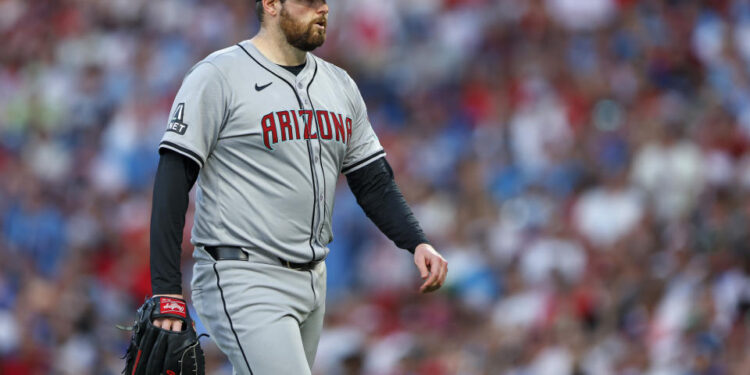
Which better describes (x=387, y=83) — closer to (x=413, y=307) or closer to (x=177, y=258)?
(x=413, y=307)

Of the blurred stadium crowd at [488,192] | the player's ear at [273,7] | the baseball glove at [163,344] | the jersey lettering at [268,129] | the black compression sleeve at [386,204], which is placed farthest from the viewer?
the blurred stadium crowd at [488,192]

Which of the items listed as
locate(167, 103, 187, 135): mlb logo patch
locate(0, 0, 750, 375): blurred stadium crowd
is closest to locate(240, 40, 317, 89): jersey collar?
locate(167, 103, 187, 135): mlb logo patch

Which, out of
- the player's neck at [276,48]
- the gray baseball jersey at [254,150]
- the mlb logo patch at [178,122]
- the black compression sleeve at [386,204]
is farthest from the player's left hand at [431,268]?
the mlb logo patch at [178,122]

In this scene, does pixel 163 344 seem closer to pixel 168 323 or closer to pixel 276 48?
pixel 168 323

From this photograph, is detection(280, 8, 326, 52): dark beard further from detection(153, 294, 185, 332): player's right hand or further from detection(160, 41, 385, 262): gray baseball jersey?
detection(153, 294, 185, 332): player's right hand

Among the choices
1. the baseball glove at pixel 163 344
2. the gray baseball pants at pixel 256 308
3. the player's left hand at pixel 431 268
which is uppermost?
the player's left hand at pixel 431 268

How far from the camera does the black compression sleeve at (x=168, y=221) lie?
3.83 m

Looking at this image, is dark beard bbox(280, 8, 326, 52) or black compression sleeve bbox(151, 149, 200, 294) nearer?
black compression sleeve bbox(151, 149, 200, 294)

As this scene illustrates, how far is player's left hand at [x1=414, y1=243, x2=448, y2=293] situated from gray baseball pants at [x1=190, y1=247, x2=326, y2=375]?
401mm

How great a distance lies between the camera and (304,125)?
4.13m

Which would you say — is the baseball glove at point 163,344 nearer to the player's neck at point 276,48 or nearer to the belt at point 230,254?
the belt at point 230,254

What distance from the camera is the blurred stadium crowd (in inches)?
306

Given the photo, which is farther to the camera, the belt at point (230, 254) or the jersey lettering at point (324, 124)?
the jersey lettering at point (324, 124)

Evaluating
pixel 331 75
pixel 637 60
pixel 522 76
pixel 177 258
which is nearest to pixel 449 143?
pixel 522 76
